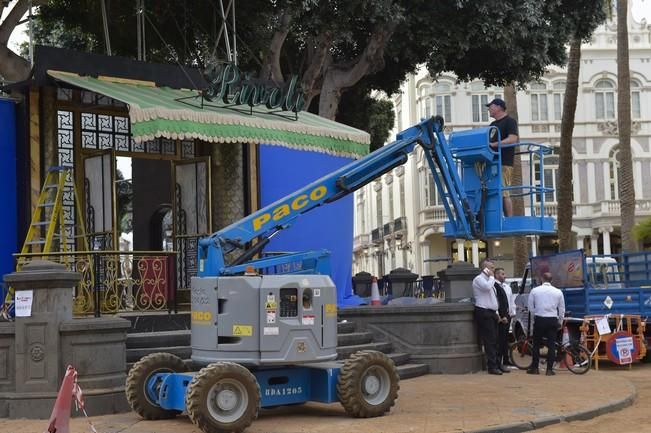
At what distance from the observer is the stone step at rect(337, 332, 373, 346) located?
53.8 feet

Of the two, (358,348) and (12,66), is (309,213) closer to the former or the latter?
(358,348)

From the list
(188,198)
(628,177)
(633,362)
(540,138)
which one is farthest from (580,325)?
(540,138)

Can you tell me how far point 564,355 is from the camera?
17328mm

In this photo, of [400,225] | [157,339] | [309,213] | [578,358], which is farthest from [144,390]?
[400,225]

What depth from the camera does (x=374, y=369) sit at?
11.8m

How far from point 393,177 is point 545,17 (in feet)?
114

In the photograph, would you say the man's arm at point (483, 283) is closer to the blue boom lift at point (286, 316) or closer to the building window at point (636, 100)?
the blue boom lift at point (286, 316)

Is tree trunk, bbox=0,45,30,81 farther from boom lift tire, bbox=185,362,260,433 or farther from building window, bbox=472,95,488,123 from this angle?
building window, bbox=472,95,488,123

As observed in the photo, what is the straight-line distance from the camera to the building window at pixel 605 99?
169ft

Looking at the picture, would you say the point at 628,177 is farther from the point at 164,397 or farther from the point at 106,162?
the point at 164,397

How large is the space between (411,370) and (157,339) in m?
4.61

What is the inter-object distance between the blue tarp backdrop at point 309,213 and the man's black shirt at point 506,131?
6.42 meters

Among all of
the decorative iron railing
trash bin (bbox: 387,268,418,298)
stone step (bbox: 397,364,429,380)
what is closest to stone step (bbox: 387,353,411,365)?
stone step (bbox: 397,364,429,380)

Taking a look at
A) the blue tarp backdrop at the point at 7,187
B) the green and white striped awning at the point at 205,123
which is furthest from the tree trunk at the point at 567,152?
the blue tarp backdrop at the point at 7,187
